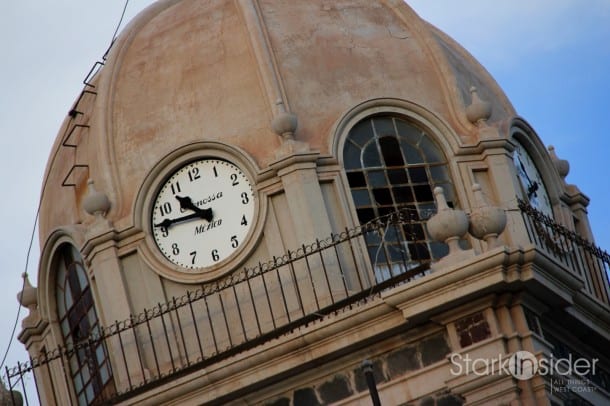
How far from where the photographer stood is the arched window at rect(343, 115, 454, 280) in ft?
115

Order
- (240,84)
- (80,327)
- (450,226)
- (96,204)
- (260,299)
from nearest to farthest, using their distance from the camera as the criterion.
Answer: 1. (450,226)
2. (260,299)
3. (96,204)
4. (240,84)
5. (80,327)

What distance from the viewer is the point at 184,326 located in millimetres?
34656

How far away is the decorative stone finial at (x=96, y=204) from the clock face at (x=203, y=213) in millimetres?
769

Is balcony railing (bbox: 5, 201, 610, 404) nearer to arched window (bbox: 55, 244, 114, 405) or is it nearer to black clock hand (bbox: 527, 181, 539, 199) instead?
arched window (bbox: 55, 244, 114, 405)

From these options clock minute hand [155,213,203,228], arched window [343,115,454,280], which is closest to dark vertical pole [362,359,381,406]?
arched window [343,115,454,280]

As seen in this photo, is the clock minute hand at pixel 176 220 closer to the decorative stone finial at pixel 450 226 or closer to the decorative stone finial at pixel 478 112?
the decorative stone finial at pixel 478 112

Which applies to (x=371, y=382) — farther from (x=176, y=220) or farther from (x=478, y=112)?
(x=478, y=112)

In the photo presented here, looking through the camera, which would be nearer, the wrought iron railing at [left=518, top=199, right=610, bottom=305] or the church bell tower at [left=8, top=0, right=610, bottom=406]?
the church bell tower at [left=8, top=0, right=610, bottom=406]

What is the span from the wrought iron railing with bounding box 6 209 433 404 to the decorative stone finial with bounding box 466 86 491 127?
2068mm

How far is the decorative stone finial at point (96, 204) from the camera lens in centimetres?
3591

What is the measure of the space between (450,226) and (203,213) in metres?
5.17

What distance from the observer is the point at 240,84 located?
1423 inches

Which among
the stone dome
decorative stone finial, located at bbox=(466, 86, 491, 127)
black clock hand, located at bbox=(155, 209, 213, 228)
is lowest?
black clock hand, located at bbox=(155, 209, 213, 228)

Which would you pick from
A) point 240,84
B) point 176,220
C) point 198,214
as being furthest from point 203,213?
point 240,84
